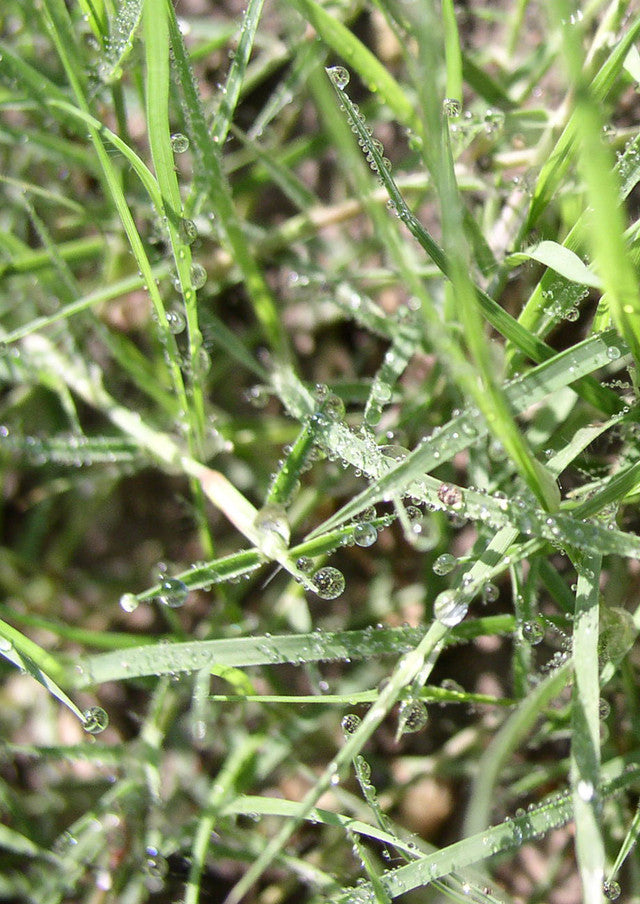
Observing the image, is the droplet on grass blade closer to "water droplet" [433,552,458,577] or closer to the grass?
the grass

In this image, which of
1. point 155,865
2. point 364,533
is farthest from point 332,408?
point 155,865

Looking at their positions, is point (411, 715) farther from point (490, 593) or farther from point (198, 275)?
point (198, 275)

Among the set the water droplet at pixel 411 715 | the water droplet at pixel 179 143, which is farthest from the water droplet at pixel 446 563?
the water droplet at pixel 179 143

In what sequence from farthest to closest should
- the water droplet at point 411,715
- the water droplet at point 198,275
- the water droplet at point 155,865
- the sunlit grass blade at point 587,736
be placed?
the water droplet at point 155,865, the water droplet at point 198,275, the water droplet at point 411,715, the sunlit grass blade at point 587,736

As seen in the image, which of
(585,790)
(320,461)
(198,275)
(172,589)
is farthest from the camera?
(320,461)

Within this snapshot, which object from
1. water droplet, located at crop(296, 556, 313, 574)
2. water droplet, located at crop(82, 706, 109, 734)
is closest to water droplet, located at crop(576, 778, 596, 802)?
water droplet, located at crop(296, 556, 313, 574)

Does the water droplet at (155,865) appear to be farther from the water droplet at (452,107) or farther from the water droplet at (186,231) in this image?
the water droplet at (452,107)

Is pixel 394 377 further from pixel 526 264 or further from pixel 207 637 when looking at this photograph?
pixel 207 637

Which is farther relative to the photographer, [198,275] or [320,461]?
[320,461]
